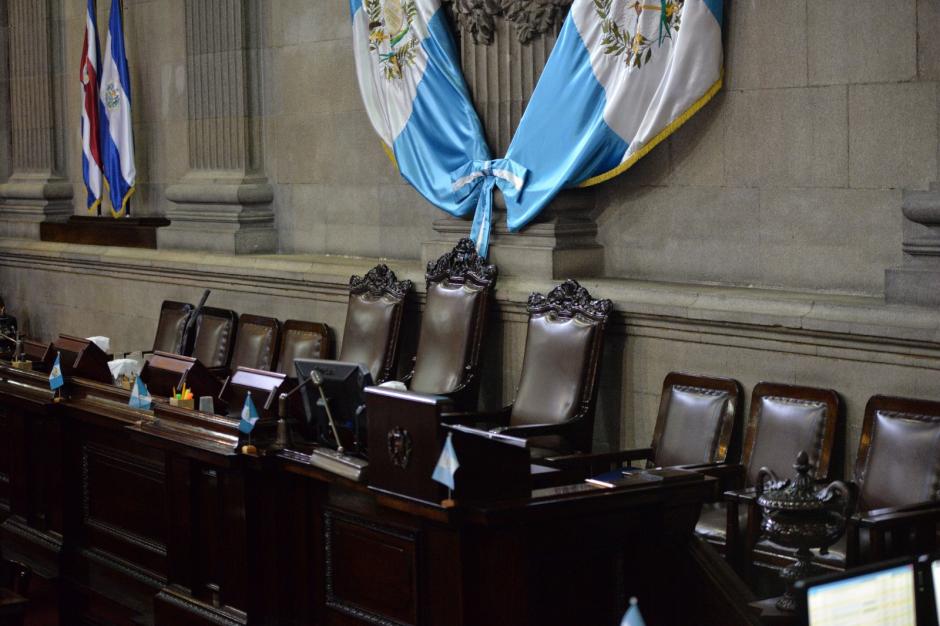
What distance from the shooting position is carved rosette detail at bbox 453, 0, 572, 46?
20.2 feet

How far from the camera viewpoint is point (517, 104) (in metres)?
6.39

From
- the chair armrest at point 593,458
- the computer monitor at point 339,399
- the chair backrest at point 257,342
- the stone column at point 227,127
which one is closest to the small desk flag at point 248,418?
the computer monitor at point 339,399

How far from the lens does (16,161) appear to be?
10938 millimetres

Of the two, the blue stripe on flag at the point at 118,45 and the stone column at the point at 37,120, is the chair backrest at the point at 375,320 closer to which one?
the blue stripe on flag at the point at 118,45

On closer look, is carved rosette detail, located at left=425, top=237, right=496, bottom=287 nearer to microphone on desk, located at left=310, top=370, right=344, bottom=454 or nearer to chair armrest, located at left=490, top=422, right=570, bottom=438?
chair armrest, located at left=490, top=422, right=570, bottom=438

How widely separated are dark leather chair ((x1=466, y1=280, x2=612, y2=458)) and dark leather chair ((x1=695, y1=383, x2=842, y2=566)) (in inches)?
31.9

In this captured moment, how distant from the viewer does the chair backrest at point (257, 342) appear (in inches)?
296

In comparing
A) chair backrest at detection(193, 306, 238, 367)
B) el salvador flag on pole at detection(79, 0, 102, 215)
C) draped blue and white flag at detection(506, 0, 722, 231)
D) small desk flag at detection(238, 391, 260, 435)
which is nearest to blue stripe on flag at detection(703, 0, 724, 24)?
draped blue and white flag at detection(506, 0, 722, 231)

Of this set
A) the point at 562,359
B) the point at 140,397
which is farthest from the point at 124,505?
the point at 562,359

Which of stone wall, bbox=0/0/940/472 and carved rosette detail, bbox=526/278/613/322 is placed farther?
carved rosette detail, bbox=526/278/613/322

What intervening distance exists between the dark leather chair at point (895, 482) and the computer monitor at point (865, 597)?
1049 mm

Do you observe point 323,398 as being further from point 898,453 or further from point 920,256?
point 920,256

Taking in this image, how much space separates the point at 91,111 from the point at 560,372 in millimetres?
5314

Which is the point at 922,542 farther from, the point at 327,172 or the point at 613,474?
the point at 327,172
